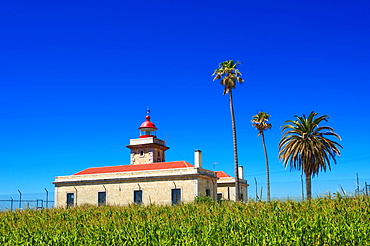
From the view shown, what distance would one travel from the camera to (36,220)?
1728 cm

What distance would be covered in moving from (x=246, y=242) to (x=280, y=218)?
334 cm

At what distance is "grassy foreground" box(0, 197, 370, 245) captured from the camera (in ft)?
32.0

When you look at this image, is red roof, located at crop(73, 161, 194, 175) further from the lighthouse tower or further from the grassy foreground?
the grassy foreground

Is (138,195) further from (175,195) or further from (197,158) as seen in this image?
(197,158)

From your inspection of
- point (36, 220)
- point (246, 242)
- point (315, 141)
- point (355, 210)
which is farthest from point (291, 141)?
point (246, 242)

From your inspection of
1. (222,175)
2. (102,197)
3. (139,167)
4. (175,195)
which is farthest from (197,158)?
(102,197)

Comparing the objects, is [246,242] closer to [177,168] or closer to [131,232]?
[131,232]

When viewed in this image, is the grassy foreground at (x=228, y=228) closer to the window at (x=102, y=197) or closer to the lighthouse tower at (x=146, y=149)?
the window at (x=102, y=197)

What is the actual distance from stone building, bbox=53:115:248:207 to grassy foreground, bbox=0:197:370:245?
1629 cm

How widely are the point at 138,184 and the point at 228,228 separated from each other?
23.9 m

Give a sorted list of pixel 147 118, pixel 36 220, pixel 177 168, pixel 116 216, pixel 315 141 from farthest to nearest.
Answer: pixel 147 118, pixel 177 168, pixel 315 141, pixel 36 220, pixel 116 216

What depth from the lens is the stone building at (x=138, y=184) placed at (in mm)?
33375

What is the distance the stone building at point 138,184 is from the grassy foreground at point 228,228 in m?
16.3

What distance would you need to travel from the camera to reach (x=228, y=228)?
38.3 feet
